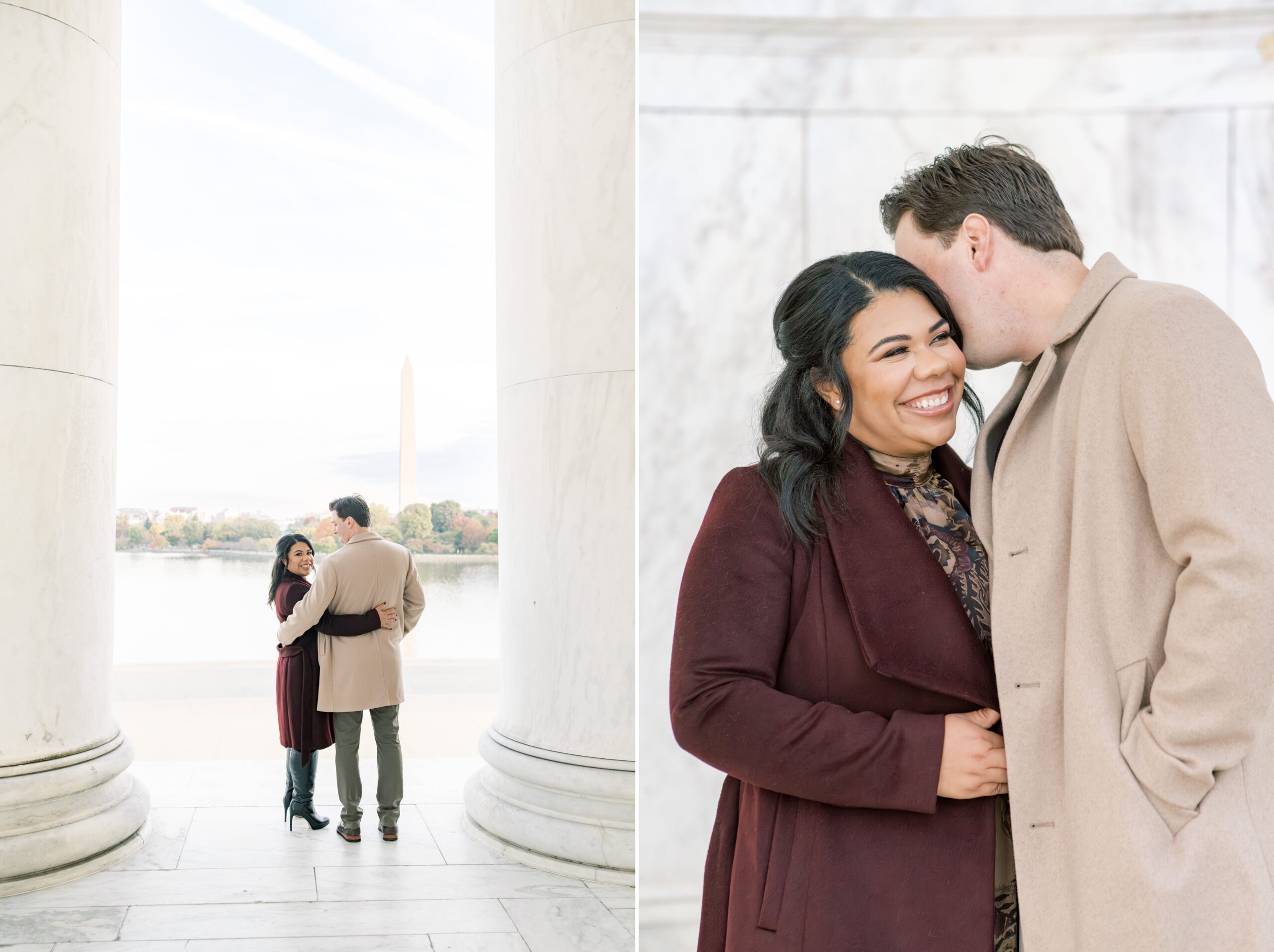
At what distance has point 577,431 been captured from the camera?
5.29 metres

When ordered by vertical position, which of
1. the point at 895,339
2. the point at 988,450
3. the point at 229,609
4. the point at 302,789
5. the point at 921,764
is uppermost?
the point at 895,339

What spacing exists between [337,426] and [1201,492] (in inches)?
1197

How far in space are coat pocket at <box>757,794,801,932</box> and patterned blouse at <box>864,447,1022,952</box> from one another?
365 millimetres

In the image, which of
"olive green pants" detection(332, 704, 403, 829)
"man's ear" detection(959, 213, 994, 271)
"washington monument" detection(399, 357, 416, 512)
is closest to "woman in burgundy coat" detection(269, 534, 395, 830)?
"olive green pants" detection(332, 704, 403, 829)

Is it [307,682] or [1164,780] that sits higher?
[1164,780]

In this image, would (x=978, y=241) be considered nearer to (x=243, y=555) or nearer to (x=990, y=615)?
(x=990, y=615)

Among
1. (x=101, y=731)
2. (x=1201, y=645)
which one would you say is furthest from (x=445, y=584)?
(x=1201, y=645)

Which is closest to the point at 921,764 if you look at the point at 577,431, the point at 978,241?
the point at 978,241

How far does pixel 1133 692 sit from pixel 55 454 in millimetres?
5475

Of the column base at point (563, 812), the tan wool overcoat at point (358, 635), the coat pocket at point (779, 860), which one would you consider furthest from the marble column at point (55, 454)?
the coat pocket at point (779, 860)

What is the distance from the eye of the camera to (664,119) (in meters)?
3.36

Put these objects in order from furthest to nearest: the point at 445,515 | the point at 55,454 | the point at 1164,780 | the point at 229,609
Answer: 1. the point at 445,515
2. the point at 229,609
3. the point at 55,454
4. the point at 1164,780

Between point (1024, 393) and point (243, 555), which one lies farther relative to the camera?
point (243, 555)

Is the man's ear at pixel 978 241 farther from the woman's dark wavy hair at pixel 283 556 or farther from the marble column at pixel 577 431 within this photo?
the woman's dark wavy hair at pixel 283 556
